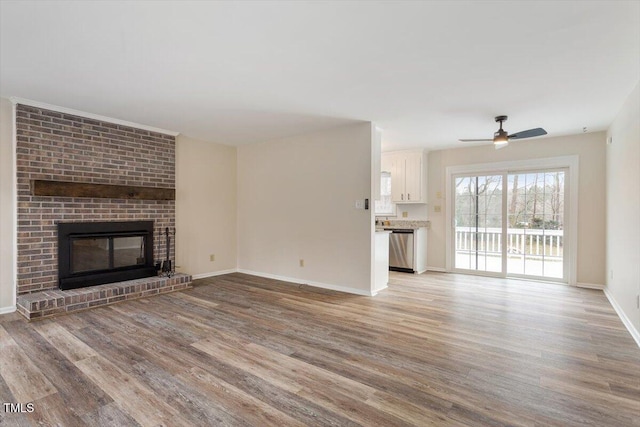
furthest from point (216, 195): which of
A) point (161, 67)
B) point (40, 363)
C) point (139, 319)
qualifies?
point (40, 363)

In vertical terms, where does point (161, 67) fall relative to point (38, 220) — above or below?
above

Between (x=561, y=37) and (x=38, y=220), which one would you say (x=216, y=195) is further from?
(x=561, y=37)

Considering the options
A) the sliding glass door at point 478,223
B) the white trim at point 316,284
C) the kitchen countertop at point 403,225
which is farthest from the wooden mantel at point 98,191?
the sliding glass door at point 478,223

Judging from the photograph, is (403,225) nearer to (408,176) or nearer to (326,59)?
(408,176)

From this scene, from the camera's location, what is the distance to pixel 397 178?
6422 millimetres

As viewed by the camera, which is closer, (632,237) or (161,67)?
(161,67)

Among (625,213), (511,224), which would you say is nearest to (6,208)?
(625,213)

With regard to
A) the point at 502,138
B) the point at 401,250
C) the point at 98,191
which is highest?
the point at 502,138

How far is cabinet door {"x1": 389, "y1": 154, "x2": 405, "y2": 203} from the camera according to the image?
20.9ft

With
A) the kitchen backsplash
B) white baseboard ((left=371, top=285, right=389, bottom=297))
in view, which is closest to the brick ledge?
white baseboard ((left=371, top=285, right=389, bottom=297))

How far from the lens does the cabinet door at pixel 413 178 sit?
20.3 ft

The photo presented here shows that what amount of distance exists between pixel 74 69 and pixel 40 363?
8.08 feet

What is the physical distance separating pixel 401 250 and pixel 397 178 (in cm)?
146

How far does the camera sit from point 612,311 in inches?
146
